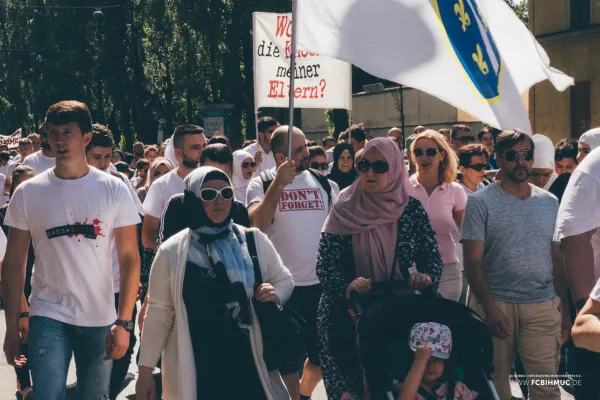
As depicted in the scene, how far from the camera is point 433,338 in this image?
4.81 metres

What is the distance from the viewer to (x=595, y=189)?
4.64 m

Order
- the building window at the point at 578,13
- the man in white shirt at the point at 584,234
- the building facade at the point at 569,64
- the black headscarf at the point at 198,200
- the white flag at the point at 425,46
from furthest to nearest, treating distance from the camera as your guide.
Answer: the building window at the point at 578,13 < the building facade at the point at 569,64 < the white flag at the point at 425,46 < the man in white shirt at the point at 584,234 < the black headscarf at the point at 198,200

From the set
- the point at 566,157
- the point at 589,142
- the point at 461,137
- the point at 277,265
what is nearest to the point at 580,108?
the point at 461,137

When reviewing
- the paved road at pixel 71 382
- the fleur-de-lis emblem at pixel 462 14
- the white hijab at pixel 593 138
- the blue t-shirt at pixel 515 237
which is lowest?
the paved road at pixel 71 382

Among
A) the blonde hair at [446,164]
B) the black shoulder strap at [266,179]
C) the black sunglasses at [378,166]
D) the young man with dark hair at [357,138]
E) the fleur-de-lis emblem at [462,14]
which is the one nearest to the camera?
the black sunglasses at [378,166]

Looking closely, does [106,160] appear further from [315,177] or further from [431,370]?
[431,370]

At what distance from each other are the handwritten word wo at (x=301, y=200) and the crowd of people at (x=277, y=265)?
11 millimetres

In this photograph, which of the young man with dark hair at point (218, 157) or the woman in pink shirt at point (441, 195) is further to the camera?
the woman in pink shirt at point (441, 195)

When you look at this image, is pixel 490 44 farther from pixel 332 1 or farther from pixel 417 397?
pixel 417 397

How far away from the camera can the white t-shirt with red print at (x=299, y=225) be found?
6.70 metres

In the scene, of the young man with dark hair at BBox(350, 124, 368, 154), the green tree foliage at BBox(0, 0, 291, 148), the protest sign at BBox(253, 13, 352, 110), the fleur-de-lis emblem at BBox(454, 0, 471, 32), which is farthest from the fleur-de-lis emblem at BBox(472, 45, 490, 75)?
the green tree foliage at BBox(0, 0, 291, 148)

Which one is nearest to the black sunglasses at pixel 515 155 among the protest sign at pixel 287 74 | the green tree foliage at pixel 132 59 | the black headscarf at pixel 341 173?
the protest sign at pixel 287 74

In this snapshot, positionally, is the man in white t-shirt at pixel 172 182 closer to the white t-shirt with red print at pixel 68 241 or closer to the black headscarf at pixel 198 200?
the white t-shirt with red print at pixel 68 241

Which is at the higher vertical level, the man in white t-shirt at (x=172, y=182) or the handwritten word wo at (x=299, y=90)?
the handwritten word wo at (x=299, y=90)
